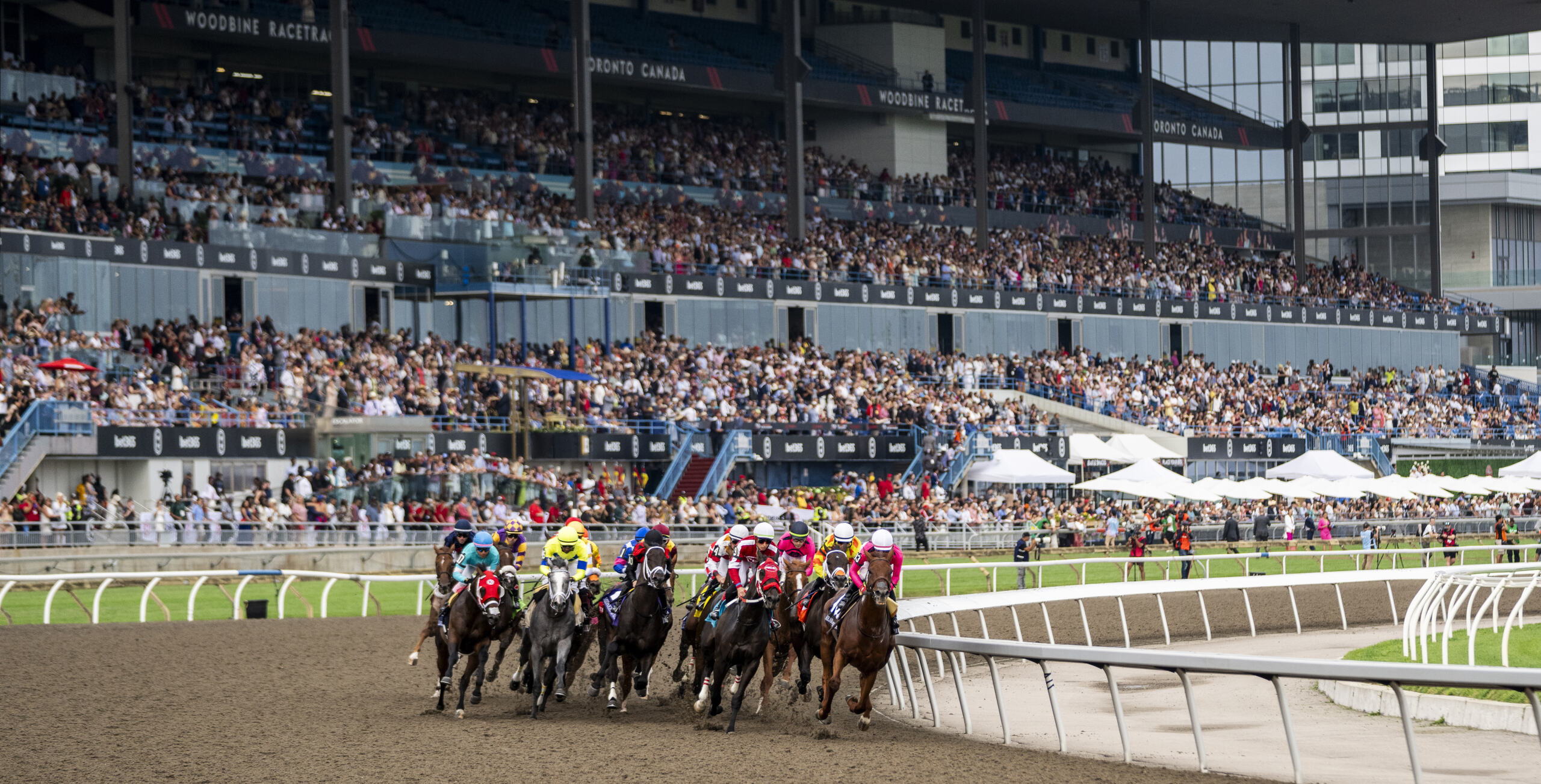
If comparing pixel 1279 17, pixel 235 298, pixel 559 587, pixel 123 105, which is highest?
pixel 1279 17

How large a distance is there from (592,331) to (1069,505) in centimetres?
1055

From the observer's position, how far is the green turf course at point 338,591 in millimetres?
22609

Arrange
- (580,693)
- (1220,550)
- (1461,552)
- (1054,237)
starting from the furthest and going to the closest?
1. (1054,237)
2. (1220,550)
3. (1461,552)
4. (580,693)

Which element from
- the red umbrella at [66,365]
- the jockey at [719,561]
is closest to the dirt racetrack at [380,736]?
the jockey at [719,561]

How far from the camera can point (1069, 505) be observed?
3716 cm

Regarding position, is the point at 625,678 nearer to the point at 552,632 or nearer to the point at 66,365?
the point at 552,632

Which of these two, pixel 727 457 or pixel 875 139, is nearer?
pixel 727 457

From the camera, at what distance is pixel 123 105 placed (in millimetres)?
35406

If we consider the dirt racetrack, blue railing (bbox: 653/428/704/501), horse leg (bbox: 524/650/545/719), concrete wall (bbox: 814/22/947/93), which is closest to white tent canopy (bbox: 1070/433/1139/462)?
blue railing (bbox: 653/428/704/501)

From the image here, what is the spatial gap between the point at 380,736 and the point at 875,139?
42393mm

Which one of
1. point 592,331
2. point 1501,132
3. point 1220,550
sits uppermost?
point 1501,132

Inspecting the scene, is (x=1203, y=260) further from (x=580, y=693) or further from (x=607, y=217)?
(x=580, y=693)

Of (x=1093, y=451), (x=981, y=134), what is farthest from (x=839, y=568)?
(x=981, y=134)

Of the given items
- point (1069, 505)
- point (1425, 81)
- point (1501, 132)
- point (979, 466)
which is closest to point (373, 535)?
point (979, 466)
